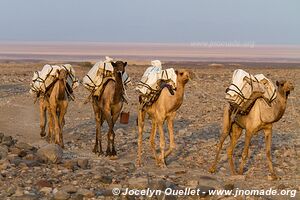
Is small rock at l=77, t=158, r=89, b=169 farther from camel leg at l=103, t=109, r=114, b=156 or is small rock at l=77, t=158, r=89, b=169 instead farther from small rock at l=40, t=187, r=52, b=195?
camel leg at l=103, t=109, r=114, b=156

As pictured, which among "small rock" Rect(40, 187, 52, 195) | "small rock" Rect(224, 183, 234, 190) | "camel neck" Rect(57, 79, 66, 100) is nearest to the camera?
"small rock" Rect(40, 187, 52, 195)

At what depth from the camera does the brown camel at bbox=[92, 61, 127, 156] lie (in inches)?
588

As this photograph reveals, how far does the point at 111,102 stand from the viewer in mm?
15250

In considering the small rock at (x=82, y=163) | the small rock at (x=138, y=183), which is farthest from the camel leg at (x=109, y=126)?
the small rock at (x=138, y=183)

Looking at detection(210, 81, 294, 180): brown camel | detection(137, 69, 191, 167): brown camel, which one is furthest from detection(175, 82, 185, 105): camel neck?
detection(210, 81, 294, 180): brown camel

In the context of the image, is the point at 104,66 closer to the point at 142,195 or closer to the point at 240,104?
the point at 240,104

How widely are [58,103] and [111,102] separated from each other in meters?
1.77

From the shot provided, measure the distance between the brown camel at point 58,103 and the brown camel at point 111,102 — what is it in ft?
3.16

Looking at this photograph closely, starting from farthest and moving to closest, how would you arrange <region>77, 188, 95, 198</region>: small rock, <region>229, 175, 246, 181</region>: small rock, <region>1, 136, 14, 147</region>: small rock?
<region>1, 136, 14, 147</region>: small rock, <region>229, 175, 246, 181</region>: small rock, <region>77, 188, 95, 198</region>: small rock

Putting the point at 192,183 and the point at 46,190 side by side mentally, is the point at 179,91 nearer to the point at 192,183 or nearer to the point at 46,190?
the point at 192,183

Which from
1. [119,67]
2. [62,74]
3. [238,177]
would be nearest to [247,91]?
[238,177]

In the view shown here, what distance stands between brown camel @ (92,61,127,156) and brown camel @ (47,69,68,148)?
0.96m

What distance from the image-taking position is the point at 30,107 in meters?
25.3

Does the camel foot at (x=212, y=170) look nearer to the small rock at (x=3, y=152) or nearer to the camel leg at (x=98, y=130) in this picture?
the camel leg at (x=98, y=130)
